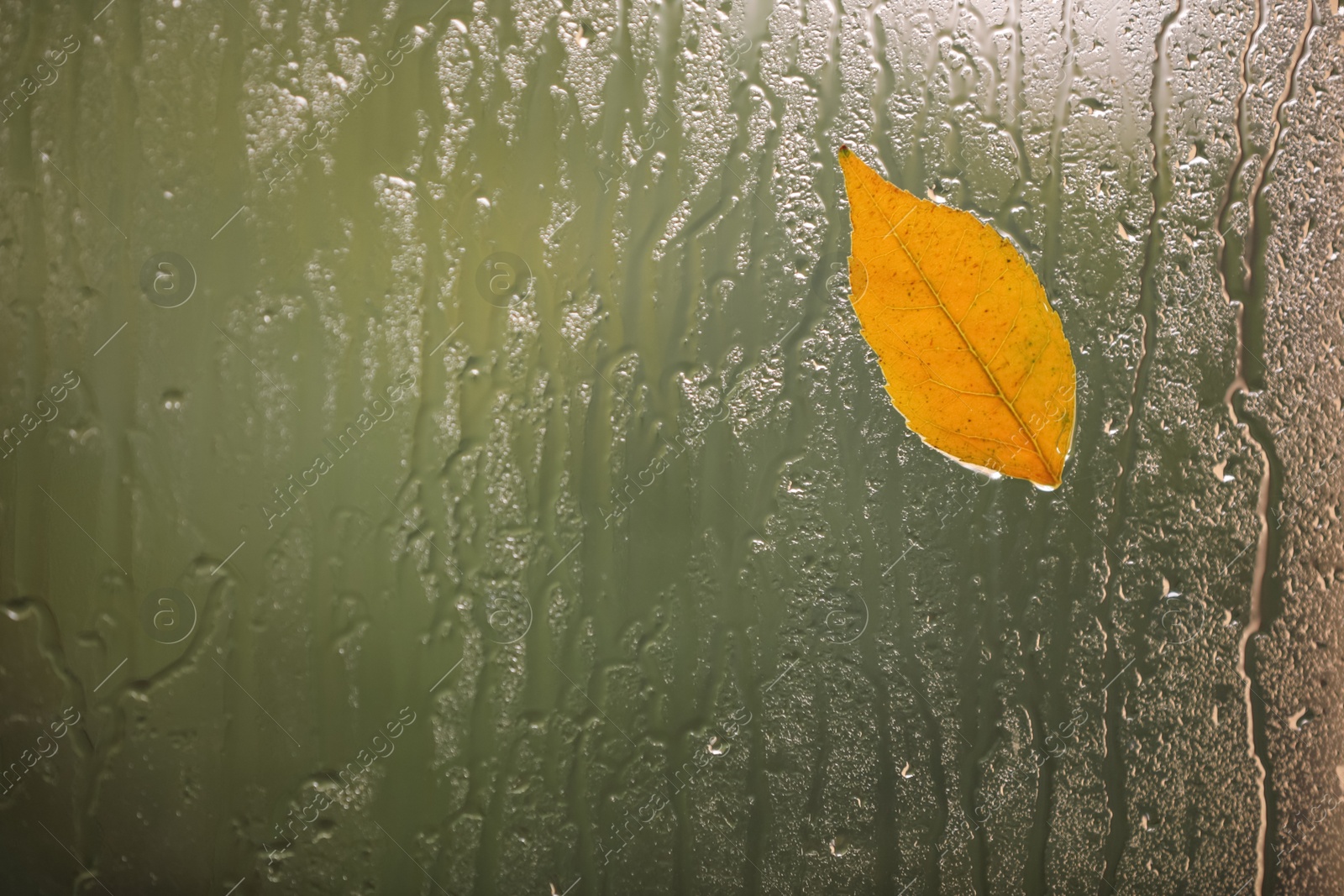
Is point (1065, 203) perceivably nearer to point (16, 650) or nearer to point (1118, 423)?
point (1118, 423)

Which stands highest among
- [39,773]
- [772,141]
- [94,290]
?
[772,141]

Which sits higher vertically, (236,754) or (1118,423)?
(1118,423)

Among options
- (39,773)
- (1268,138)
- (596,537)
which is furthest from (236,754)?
(1268,138)
